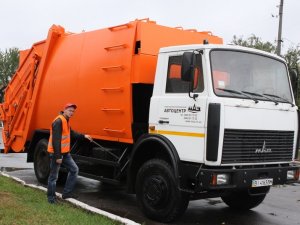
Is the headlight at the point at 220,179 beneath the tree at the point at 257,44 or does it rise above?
beneath

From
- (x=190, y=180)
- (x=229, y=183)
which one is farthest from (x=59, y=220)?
(x=229, y=183)

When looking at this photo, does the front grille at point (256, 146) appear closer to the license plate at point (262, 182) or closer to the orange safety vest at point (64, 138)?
the license plate at point (262, 182)

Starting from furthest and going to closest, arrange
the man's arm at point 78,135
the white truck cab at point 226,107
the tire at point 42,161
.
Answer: the tire at point 42,161 < the man's arm at point 78,135 < the white truck cab at point 226,107

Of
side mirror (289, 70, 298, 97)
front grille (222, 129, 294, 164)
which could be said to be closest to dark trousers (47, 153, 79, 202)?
front grille (222, 129, 294, 164)

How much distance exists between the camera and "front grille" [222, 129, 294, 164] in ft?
21.1

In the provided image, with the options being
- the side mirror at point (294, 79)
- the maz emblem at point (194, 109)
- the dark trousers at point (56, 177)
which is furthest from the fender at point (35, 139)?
the side mirror at point (294, 79)

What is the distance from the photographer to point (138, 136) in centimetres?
772

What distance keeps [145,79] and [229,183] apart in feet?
7.25

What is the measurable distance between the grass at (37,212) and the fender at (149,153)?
1.01 m

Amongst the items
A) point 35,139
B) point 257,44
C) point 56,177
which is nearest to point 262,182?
point 56,177

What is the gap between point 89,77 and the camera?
873cm

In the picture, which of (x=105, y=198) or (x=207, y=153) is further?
(x=105, y=198)

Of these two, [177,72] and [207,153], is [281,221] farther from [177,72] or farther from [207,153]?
[177,72]

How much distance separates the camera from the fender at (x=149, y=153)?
6.74 meters
